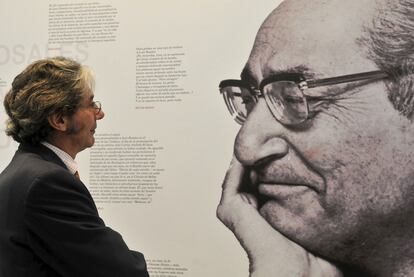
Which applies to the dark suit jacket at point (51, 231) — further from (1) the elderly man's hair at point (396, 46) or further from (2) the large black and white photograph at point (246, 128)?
(1) the elderly man's hair at point (396, 46)

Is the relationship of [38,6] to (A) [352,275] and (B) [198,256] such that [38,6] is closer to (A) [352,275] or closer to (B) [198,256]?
(B) [198,256]

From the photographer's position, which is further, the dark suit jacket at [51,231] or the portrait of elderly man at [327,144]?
the portrait of elderly man at [327,144]

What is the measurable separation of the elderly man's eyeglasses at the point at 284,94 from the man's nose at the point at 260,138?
23 mm

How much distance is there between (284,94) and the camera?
2.21 meters

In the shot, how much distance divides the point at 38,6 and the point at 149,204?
3.39 feet

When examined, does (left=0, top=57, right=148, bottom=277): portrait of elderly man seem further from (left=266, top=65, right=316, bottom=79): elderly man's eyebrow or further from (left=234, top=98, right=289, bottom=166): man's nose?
(left=266, top=65, right=316, bottom=79): elderly man's eyebrow

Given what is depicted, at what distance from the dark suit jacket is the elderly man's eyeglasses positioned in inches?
37.4

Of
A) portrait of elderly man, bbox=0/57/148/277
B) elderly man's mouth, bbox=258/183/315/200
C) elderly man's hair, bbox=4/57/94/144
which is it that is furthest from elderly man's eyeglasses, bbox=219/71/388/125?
portrait of elderly man, bbox=0/57/148/277

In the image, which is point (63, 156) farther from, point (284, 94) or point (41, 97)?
point (284, 94)

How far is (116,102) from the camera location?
8.14ft

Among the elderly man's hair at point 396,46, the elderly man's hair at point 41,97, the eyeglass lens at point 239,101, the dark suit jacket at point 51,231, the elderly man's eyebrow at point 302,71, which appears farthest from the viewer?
the eyeglass lens at point 239,101

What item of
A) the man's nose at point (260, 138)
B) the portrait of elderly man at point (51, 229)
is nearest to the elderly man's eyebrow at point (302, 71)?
the man's nose at point (260, 138)

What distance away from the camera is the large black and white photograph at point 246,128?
2.09 metres

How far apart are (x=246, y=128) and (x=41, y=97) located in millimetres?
915
